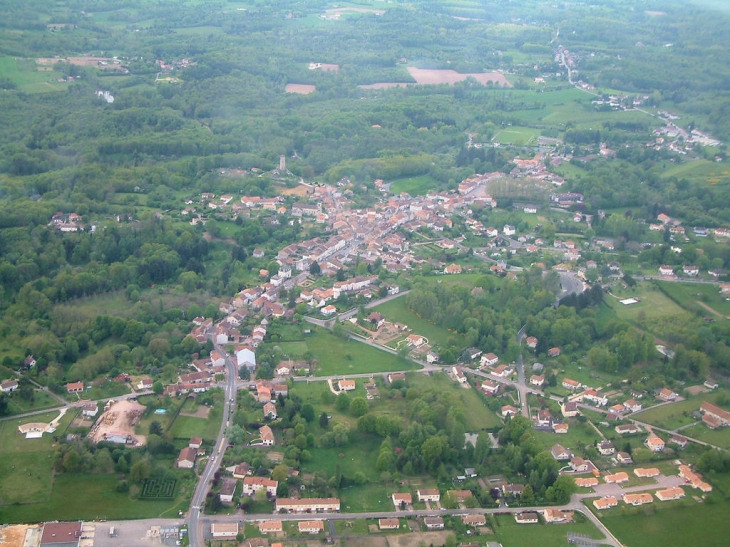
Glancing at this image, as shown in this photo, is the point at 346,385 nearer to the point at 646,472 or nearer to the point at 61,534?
the point at 646,472

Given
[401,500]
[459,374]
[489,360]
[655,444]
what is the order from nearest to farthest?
[401,500], [655,444], [459,374], [489,360]

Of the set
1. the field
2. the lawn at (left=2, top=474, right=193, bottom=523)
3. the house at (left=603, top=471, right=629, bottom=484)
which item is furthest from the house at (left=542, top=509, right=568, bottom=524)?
the field

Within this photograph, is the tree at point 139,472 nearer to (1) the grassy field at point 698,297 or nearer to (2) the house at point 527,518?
(2) the house at point 527,518

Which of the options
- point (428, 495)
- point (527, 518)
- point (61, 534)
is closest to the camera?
point (61, 534)

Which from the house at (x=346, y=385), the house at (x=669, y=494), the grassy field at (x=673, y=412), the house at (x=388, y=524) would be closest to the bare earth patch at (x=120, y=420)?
the house at (x=346, y=385)

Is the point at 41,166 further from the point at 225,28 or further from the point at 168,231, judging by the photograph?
the point at 225,28

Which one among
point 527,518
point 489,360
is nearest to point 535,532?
point 527,518

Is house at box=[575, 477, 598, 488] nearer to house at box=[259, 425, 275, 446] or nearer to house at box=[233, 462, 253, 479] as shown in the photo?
house at box=[259, 425, 275, 446]
